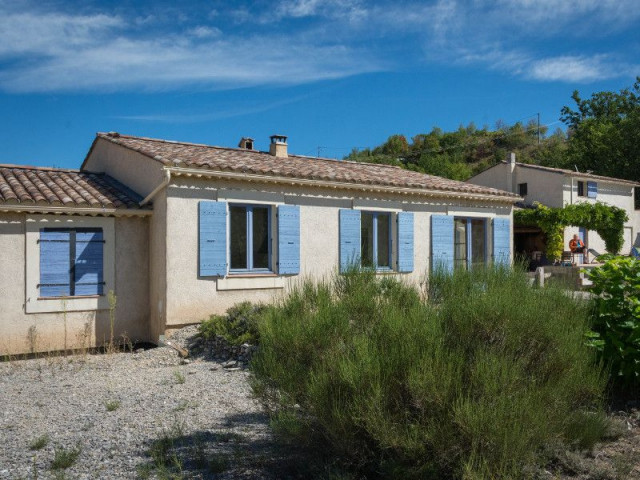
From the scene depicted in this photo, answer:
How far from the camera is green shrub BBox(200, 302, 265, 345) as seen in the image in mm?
8820

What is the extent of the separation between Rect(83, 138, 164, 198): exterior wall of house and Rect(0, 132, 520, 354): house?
59mm

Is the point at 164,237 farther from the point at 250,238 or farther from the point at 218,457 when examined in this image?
the point at 218,457

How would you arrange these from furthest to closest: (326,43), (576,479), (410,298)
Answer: (326,43)
(410,298)
(576,479)

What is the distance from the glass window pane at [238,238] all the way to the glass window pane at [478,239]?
264 inches

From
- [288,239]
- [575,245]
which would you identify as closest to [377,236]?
[288,239]

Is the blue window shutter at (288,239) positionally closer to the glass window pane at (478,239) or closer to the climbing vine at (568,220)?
the glass window pane at (478,239)

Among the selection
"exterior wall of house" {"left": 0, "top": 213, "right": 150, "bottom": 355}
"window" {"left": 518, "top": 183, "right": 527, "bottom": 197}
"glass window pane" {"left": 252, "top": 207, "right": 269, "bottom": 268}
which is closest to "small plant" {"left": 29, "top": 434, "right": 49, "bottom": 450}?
"exterior wall of house" {"left": 0, "top": 213, "right": 150, "bottom": 355}

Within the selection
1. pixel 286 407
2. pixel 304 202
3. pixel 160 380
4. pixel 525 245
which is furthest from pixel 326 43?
pixel 525 245

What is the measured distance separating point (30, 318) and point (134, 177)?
11.7ft

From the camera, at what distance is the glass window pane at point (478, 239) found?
1453 cm

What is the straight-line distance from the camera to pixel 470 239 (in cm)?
1441

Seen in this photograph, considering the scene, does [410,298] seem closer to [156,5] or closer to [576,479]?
[576,479]

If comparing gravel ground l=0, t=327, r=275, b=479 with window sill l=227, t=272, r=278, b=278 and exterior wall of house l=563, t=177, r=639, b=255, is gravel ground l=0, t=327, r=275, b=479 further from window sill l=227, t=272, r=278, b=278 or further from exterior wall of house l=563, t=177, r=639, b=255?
exterior wall of house l=563, t=177, r=639, b=255

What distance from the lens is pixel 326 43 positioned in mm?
10922
